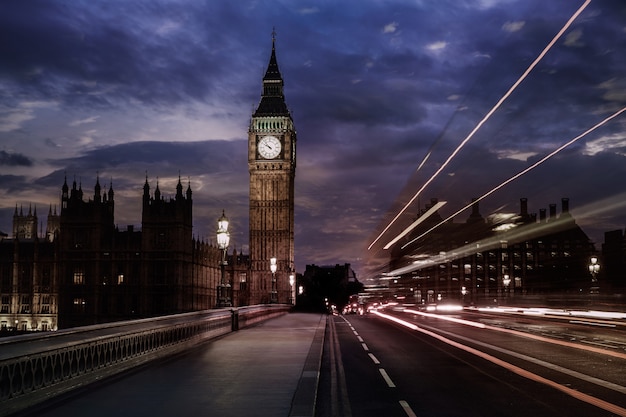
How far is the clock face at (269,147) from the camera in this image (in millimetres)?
149750

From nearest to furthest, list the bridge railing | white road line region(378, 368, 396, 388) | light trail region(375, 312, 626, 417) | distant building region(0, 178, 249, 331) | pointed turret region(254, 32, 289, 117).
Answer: the bridge railing → light trail region(375, 312, 626, 417) → white road line region(378, 368, 396, 388) → distant building region(0, 178, 249, 331) → pointed turret region(254, 32, 289, 117)

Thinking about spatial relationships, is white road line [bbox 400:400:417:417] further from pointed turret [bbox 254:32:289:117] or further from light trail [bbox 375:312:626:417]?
pointed turret [bbox 254:32:289:117]

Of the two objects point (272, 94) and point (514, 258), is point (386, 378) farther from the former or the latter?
point (514, 258)

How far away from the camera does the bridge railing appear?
10603mm

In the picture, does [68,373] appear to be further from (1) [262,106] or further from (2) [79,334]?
(1) [262,106]

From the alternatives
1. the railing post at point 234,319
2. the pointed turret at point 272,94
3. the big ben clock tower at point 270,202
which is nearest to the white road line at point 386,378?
the railing post at point 234,319

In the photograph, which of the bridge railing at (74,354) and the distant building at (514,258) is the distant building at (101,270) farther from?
the bridge railing at (74,354)

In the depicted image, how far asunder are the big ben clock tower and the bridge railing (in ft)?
402

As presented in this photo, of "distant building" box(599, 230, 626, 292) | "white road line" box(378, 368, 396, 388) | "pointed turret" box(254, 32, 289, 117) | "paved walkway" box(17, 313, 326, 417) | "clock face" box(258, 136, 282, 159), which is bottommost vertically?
"white road line" box(378, 368, 396, 388)

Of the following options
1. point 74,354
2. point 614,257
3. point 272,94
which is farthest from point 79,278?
point 74,354

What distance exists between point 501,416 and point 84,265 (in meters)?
116

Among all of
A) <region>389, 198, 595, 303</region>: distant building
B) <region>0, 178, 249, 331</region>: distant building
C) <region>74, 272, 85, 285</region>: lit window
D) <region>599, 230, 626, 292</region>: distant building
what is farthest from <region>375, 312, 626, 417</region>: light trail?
<region>389, 198, 595, 303</region>: distant building

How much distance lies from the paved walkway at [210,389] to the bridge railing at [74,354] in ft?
→ 1.09

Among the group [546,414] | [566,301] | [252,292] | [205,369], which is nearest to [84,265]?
[252,292]
